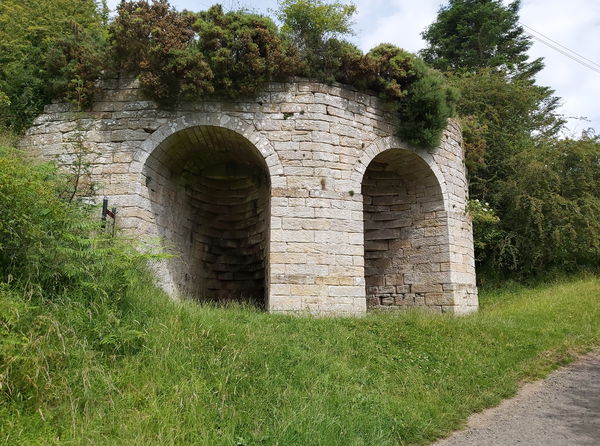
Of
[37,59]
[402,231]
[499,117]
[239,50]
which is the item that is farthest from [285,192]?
[499,117]

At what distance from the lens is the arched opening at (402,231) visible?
9.30m

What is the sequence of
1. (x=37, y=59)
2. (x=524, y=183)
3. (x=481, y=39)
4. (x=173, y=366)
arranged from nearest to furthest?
(x=173, y=366) → (x=37, y=59) → (x=524, y=183) → (x=481, y=39)

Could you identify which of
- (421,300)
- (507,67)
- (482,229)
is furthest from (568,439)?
(507,67)

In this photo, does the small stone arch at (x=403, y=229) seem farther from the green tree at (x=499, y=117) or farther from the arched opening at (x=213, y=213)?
the green tree at (x=499, y=117)

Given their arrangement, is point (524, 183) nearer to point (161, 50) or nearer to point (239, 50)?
point (239, 50)

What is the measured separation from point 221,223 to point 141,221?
101 inches

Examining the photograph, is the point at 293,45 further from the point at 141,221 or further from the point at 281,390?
the point at 281,390

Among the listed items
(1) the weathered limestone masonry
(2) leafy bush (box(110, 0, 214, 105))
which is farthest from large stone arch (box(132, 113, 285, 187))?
(2) leafy bush (box(110, 0, 214, 105))

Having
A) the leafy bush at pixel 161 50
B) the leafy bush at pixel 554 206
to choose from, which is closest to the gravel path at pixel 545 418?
the leafy bush at pixel 161 50

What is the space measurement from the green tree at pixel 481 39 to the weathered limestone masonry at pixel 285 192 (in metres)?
10.9

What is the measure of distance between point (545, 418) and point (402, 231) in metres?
5.24

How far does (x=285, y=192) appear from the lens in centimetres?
795

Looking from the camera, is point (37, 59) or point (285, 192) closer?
point (285, 192)

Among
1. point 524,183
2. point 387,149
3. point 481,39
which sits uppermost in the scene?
point 481,39
